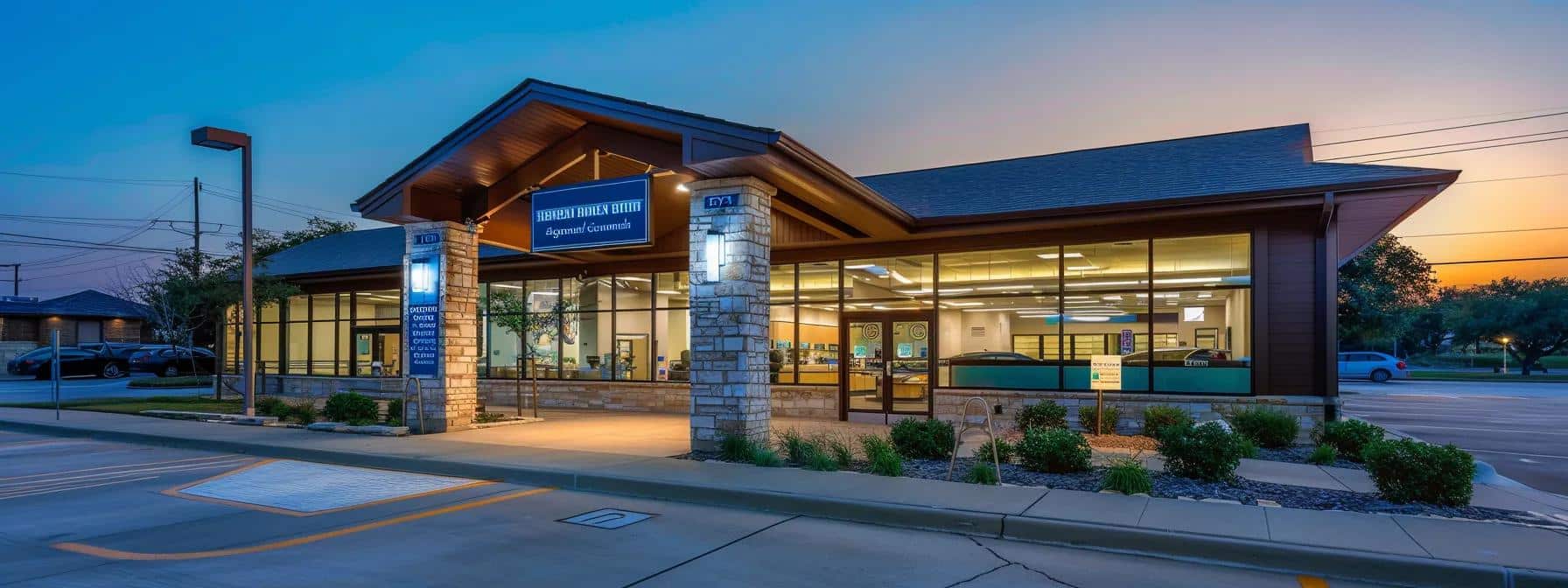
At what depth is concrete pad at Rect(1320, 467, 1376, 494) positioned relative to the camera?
8.61 meters

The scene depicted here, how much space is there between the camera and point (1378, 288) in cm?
3422

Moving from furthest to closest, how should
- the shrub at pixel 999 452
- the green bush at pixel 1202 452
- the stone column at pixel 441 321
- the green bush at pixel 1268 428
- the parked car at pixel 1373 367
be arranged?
1. the parked car at pixel 1373 367
2. the stone column at pixel 441 321
3. the green bush at pixel 1268 428
4. the shrub at pixel 999 452
5. the green bush at pixel 1202 452

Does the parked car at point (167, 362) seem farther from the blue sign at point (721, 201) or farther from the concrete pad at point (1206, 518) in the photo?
the concrete pad at point (1206, 518)

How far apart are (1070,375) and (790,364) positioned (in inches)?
214

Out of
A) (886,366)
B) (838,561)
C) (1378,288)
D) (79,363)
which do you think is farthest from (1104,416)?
(79,363)

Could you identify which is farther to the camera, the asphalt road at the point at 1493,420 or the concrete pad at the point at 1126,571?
the asphalt road at the point at 1493,420

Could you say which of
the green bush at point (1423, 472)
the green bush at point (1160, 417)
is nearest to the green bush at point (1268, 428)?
the green bush at point (1160, 417)

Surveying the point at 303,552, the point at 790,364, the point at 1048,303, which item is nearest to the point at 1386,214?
the point at 1048,303

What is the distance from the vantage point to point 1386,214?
524 inches

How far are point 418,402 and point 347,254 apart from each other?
15.2m

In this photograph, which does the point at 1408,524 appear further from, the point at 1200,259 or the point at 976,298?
the point at 976,298

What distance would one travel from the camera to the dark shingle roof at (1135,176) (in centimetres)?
1307

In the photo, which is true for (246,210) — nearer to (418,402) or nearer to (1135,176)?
(418,402)

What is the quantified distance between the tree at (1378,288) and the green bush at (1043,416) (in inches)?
1028
